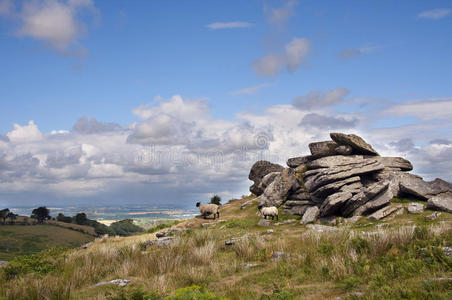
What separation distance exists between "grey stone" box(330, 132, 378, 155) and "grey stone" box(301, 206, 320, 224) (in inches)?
324

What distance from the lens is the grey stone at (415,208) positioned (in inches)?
958

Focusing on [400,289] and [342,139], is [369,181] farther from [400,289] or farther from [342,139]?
[400,289]

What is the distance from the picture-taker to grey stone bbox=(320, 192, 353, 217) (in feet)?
84.6

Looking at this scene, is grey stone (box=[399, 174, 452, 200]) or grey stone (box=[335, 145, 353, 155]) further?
grey stone (box=[335, 145, 353, 155])

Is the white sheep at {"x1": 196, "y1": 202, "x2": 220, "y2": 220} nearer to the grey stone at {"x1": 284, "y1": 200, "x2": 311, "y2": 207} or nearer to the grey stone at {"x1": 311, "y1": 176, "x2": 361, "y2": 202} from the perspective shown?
the grey stone at {"x1": 284, "y1": 200, "x2": 311, "y2": 207}

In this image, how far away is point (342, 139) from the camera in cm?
3203

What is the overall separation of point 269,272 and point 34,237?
295 ft

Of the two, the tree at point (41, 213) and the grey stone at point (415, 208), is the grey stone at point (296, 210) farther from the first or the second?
the tree at point (41, 213)

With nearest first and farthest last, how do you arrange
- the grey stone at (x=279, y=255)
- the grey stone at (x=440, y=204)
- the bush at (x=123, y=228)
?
1. the grey stone at (x=279, y=255)
2. the grey stone at (x=440, y=204)
3. the bush at (x=123, y=228)

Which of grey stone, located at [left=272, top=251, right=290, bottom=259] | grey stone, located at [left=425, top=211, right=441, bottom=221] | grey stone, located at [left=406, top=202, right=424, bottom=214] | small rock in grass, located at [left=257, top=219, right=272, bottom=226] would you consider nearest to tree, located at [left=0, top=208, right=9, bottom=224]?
small rock in grass, located at [left=257, top=219, right=272, bottom=226]

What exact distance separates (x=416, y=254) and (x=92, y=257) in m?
14.2

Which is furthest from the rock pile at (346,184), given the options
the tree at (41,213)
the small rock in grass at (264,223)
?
the tree at (41,213)

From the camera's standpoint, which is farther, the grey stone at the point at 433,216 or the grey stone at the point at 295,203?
the grey stone at the point at 295,203

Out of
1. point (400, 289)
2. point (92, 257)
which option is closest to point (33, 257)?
point (92, 257)
